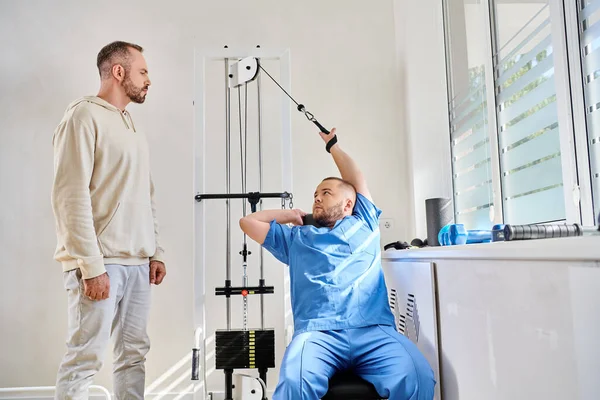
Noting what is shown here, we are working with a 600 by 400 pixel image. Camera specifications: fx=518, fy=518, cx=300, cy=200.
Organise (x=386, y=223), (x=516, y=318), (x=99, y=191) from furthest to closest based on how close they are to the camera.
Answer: (x=386, y=223)
(x=99, y=191)
(x=516, y=318)

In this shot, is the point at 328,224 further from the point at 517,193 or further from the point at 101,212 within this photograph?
the point at 101,212

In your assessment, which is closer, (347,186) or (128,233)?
(128,233)

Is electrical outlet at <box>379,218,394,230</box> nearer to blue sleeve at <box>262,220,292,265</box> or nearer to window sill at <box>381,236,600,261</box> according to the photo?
blue sleeve at <box>262,220,292,265</box>

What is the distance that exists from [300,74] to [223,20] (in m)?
0.54

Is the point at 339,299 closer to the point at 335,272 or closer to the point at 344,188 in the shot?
the point at 335,272

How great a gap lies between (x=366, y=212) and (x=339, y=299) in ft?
1.38

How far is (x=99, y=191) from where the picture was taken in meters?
1.98

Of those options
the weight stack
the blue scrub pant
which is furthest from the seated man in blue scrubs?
the weight stack

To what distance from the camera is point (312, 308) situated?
1.86 metres

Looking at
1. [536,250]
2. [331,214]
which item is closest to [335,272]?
[331,214]

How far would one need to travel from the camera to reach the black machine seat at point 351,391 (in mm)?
A: 1508

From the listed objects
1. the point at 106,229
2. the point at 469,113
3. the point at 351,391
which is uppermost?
the point at 469,113

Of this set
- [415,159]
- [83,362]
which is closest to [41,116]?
[83,362]

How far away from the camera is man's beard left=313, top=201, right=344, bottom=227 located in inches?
82.0
